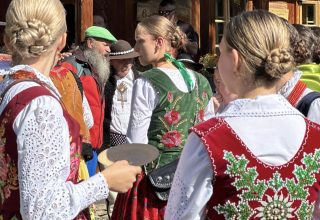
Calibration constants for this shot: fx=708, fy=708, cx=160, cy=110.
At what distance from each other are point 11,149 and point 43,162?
132 mm

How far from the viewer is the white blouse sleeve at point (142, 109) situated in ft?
12.7

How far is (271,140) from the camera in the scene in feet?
6.51

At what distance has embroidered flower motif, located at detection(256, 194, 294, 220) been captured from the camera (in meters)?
2.00

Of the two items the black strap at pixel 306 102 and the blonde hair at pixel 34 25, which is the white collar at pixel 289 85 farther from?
the blonde hair at pixel 34 25

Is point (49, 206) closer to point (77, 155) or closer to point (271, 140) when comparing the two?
point (77, 155)

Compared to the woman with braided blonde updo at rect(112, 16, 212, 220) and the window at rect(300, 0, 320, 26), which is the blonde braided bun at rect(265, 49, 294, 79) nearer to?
the woman with braided blonde updo at rect(112, 16, 212, 220)

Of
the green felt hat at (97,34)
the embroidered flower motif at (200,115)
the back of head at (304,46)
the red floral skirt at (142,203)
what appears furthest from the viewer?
the green felt hat at (97,34)

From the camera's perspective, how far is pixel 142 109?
12.7ft

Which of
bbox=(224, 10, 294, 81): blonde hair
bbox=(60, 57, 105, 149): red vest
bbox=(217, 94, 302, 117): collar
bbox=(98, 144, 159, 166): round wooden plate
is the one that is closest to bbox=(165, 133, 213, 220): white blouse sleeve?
bbox=(217, 94, 302, 117): collar

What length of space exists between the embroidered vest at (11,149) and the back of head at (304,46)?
1361 millimetres

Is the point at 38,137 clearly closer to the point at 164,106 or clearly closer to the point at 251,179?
the point at 251,179

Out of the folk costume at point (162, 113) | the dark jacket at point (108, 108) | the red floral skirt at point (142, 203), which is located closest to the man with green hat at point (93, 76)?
the dark jacket at point (108, 108)

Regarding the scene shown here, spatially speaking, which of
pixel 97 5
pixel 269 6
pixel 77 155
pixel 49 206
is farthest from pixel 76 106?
pixel 269 6

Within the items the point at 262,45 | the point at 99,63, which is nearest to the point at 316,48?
the point at 262,45
